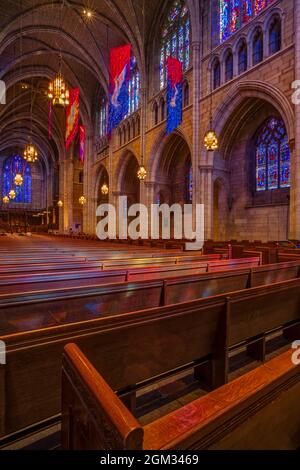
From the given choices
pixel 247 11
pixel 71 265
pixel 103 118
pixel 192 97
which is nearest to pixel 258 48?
pixel 247 11

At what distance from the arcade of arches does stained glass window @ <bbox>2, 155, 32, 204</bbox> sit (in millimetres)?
18492

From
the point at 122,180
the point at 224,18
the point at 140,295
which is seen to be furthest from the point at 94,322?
the point at 122,180

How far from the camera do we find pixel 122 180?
22.7 meters

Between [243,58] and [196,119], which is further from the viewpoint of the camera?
[196,119]

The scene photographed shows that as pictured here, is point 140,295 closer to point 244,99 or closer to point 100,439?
point 100,439

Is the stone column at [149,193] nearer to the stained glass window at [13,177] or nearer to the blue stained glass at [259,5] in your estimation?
the blue stained glass at [259,5]

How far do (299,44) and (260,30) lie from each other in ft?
8.79

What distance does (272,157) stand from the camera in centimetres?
1273

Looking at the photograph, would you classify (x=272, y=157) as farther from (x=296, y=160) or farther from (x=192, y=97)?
(x=192, y=97)

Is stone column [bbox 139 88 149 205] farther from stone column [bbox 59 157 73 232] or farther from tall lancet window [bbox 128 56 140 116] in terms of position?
stone column [bbox 59 157 73 232]

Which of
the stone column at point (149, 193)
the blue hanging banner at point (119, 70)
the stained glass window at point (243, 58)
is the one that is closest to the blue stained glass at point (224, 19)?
the stained glass window at point (243, 58)

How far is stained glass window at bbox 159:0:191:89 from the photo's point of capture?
46.4 feet

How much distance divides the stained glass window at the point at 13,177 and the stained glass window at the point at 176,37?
112 feet

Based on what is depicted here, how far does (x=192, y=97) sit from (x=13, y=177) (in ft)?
126
